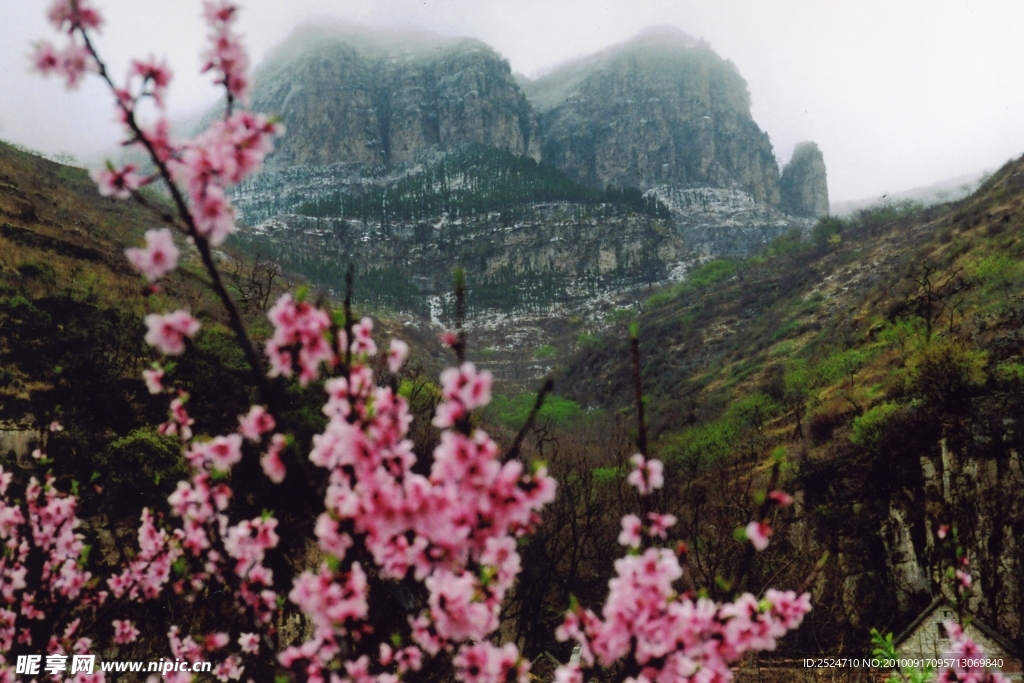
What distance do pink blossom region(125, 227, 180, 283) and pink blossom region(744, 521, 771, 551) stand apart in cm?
237

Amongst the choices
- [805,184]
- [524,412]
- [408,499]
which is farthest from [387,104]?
[408,499]

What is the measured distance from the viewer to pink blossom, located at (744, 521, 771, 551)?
7.54 feet

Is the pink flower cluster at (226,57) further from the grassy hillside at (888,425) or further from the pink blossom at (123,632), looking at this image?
the pink blossom at (123,632)

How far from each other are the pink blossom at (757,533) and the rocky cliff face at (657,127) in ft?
434

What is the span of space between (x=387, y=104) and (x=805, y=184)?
97.7 meters

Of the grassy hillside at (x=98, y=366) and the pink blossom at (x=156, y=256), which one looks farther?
the grassy hillside at (x=98, y=366)

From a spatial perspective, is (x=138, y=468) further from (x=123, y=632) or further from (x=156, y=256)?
(x=156, y=256)

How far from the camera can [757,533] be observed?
2375 millimetres

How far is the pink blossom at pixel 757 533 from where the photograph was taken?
2.30 meters

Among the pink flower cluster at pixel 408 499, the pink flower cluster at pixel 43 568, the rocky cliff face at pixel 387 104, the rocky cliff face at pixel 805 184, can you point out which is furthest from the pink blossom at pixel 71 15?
the rocky cliff face at pixel 805 184

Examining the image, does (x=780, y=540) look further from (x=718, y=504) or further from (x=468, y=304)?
(x=468, y=304)

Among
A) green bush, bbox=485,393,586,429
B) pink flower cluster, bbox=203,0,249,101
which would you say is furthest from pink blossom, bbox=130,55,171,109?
green bush, bbox=485,393,586,429

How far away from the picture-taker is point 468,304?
78.1 m

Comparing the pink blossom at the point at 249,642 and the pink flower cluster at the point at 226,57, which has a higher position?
the pink flower cluster at the point at 226,57
